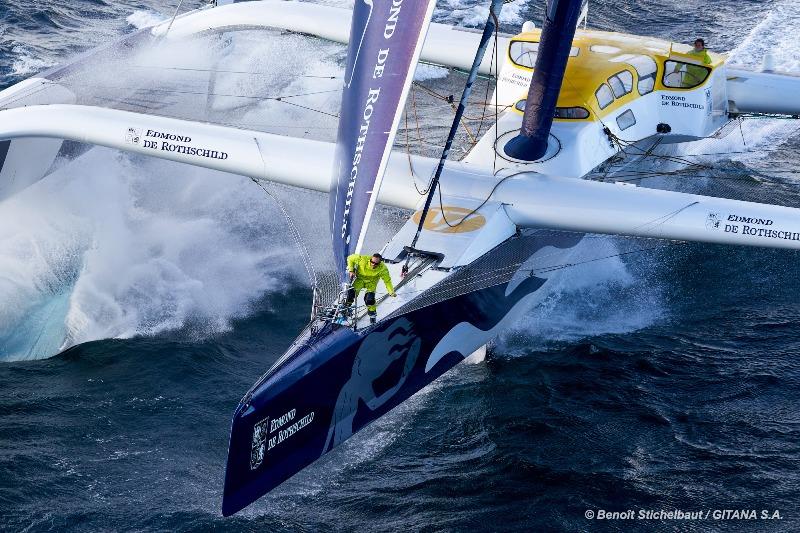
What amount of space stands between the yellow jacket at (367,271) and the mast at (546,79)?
12.9 ft

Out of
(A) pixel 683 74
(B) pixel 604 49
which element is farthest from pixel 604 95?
(A) pixel 683 74

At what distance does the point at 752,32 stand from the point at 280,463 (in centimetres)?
1715

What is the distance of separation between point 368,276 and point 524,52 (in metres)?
6.64

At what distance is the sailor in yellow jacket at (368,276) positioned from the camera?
11133 mm

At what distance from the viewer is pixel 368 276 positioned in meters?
11.2

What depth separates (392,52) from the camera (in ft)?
34.7

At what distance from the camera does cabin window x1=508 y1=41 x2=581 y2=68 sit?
16.4m

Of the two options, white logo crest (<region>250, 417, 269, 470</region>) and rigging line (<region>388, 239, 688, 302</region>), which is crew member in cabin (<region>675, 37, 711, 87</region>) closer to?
rigging line (<region>388, 239, 688, 302</region>)

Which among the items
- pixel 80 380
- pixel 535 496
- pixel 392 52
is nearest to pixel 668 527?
pixel 535 496

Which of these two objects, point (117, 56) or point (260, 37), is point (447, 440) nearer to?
point (117, 56)

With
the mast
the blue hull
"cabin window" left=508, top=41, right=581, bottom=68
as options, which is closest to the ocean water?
the blue hull

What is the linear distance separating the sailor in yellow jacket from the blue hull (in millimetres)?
277

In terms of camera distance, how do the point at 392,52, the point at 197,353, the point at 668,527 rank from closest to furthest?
the point at 392,52 → the point at 668,527 → the point at 197,353

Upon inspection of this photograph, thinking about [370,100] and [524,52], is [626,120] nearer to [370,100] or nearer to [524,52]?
[524,52]
